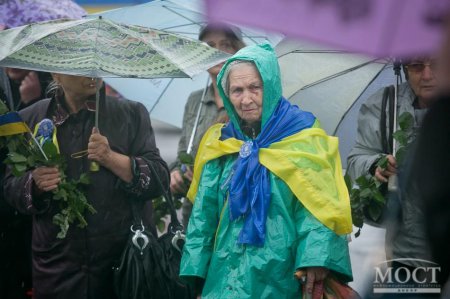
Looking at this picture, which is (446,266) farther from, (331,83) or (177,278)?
(331,83)

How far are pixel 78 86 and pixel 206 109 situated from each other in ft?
3.25

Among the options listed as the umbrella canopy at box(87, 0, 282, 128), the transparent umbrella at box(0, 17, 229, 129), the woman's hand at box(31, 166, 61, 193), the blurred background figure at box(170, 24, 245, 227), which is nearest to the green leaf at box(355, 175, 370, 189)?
the transparent umbrella at box(0, 17, 229, 129)

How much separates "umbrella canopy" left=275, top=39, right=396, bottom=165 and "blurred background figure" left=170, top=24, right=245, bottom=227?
1.22 ft

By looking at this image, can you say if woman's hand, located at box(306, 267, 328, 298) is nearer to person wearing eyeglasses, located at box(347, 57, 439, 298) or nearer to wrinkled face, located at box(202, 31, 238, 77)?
person wearing eyeglasses, located at box(347, 57, 439, 298)

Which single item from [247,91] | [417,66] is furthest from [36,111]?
[417,66]

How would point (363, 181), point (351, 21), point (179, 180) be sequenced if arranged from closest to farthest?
1. point (351, 21)
2. point (363, 181)
3. point (179, 180)

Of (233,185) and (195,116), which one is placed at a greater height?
(233,185)

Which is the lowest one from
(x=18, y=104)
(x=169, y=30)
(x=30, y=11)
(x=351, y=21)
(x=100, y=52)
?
(x=18, y=104)

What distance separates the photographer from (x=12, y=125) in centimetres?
486

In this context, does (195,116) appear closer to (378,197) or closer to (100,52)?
(100,52)

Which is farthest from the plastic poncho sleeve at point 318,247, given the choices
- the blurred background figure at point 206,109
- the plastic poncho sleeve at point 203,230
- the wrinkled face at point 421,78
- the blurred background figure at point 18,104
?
the blurred background figure at point 18,104

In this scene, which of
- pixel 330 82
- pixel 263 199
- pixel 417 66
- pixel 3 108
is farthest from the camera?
pixel 330 82

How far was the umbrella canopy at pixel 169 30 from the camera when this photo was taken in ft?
19.3

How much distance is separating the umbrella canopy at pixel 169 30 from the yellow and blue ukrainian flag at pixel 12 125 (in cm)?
105
